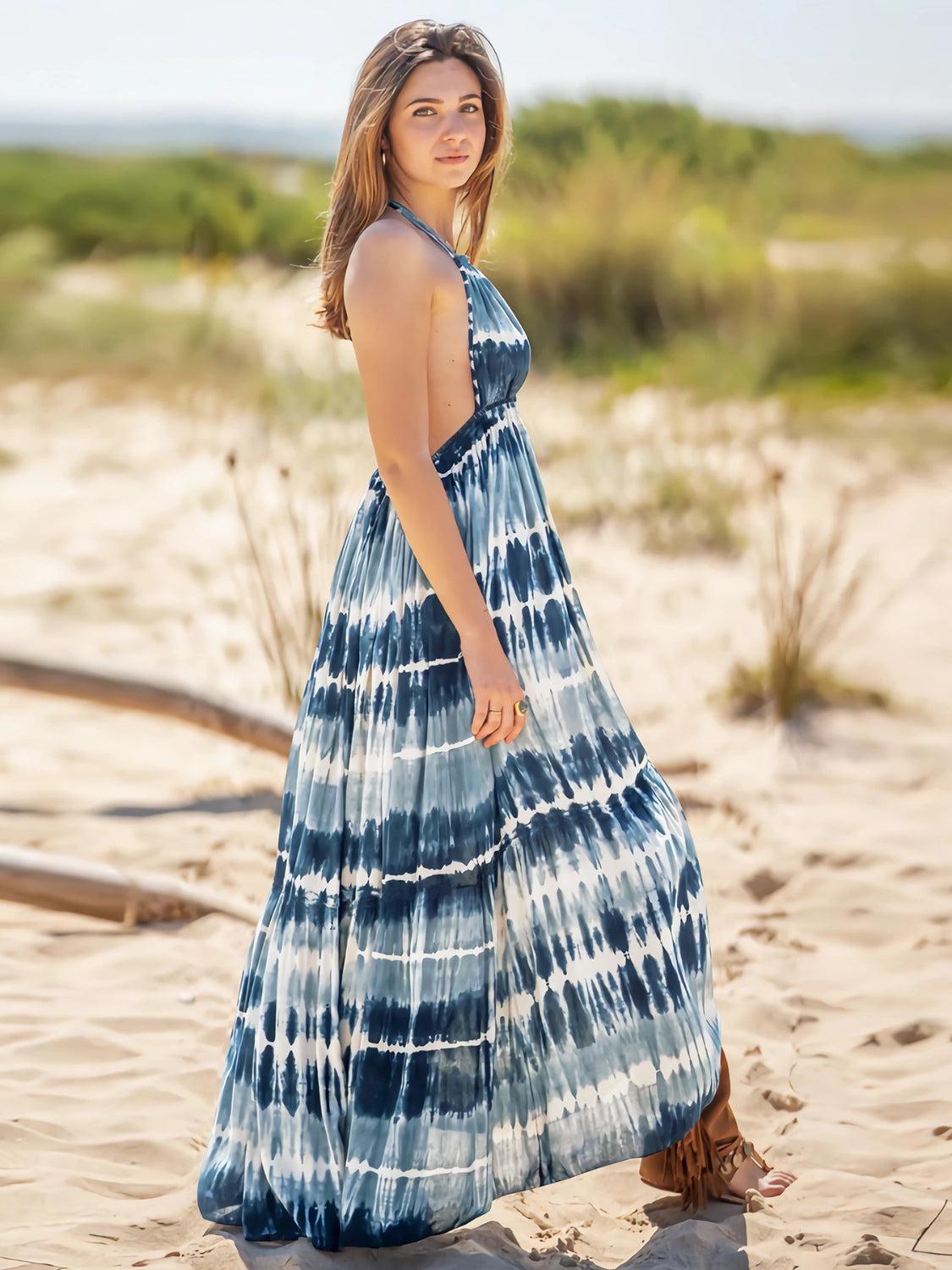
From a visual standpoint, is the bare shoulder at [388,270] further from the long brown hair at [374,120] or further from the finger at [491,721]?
the finger at [491,721]

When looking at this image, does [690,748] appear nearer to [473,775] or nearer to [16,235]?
[473,775]

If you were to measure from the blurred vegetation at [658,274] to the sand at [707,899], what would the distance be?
2391 millimetres

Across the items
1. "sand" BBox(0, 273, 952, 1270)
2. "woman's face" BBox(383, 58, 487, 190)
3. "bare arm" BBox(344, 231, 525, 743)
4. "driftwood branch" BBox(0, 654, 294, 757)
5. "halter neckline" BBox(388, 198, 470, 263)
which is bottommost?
"sand" BBox(0, 273, 952, 1270)

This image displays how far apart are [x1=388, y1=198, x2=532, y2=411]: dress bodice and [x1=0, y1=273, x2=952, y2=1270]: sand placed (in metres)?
1.23

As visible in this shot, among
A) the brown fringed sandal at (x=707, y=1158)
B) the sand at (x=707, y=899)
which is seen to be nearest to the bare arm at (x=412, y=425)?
the brown fringed sandal at (x=707, y=1158)

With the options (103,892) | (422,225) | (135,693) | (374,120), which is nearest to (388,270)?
(422,225)

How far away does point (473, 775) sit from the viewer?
1.95m

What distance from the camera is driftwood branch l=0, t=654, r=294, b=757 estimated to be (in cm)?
381

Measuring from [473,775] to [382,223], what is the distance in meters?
0.76

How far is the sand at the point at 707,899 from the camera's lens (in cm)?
219

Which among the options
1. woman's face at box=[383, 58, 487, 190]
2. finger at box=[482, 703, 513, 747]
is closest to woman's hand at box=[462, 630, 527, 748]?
finger at box=[482, 703, 513, 747]

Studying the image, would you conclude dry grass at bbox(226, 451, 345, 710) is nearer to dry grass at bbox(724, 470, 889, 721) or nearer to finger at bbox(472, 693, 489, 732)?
dry grass at bbox(724, 470, 889, 721)

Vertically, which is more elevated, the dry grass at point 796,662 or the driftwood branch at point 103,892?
the dry grass at point 796,662

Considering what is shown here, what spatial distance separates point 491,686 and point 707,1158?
0.85 m
